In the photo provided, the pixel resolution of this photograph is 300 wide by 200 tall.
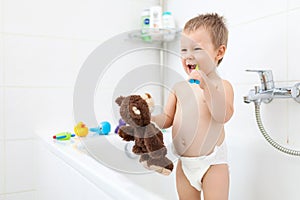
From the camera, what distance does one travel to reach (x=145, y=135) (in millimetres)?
778

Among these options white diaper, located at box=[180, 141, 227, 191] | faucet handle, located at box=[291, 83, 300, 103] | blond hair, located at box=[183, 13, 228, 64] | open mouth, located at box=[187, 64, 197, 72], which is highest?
blond hair, located at box=[183, 13, 228, 64]

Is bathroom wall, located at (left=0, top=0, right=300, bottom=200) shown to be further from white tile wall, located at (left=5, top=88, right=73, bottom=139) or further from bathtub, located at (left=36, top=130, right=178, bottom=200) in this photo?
bathtub, located at (left=36, top=130, right=178, bottom=200)

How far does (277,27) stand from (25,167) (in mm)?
1231

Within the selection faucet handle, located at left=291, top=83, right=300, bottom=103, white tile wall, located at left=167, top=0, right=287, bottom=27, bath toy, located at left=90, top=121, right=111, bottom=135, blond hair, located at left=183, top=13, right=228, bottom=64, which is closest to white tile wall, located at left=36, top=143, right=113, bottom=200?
bath toy, located at left=90, top=121, right=111, bottom=135

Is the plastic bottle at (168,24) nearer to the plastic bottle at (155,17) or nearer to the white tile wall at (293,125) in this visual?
the plastic bottle at (155,17)

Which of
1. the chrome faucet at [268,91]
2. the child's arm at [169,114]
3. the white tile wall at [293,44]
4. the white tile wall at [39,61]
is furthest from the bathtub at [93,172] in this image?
the white tile wall at [293,44]

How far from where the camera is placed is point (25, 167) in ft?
4.73

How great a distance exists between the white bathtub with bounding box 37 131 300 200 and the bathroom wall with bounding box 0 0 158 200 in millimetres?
131

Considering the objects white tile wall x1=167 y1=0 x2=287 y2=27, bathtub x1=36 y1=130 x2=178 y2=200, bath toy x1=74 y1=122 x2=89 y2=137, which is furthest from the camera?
bath toy x1=74 y1=122 x2=89 y2=137

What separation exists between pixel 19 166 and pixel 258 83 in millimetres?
1111

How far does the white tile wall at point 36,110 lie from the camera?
4.65ft

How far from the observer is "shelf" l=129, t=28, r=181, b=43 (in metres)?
1.61

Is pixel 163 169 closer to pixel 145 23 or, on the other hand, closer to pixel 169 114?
pixel 169 114

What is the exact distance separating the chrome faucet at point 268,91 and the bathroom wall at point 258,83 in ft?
0.24
